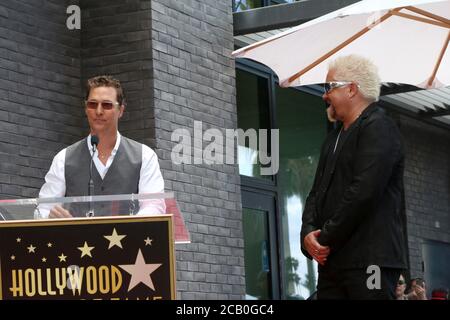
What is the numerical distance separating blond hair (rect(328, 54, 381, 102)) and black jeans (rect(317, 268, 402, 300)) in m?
0.88

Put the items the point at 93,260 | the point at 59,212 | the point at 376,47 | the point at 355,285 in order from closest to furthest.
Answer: the point at 93,260, the point at 59,212, the point at 355,285, the point at 376,47

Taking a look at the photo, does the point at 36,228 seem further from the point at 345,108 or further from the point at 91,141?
the point at 345,108

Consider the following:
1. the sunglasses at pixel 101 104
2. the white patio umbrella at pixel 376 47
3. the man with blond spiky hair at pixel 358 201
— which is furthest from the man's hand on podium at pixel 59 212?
the white patio umbrella at pixel 376 47

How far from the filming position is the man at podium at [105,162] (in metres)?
5.45

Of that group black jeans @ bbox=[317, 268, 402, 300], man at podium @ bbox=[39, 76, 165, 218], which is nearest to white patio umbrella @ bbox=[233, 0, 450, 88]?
man at podium @ bbox=[39, 76, 165, 218]

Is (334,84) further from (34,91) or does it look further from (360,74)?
(34,91)

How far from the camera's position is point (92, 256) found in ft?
14.7

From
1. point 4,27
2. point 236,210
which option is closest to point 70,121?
point 4,27

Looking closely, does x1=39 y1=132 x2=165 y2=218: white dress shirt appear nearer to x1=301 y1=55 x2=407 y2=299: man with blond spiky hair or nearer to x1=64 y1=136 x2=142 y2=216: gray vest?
x1=64 y1=136 x2=142 y2=216: gray vest

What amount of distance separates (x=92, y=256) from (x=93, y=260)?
2cm

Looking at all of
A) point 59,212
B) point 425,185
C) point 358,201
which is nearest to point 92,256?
point 59,212

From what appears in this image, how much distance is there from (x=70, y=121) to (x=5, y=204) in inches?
224

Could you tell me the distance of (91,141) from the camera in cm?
533

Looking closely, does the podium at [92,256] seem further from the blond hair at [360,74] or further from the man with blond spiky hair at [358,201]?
the blond hair at [360,74]
